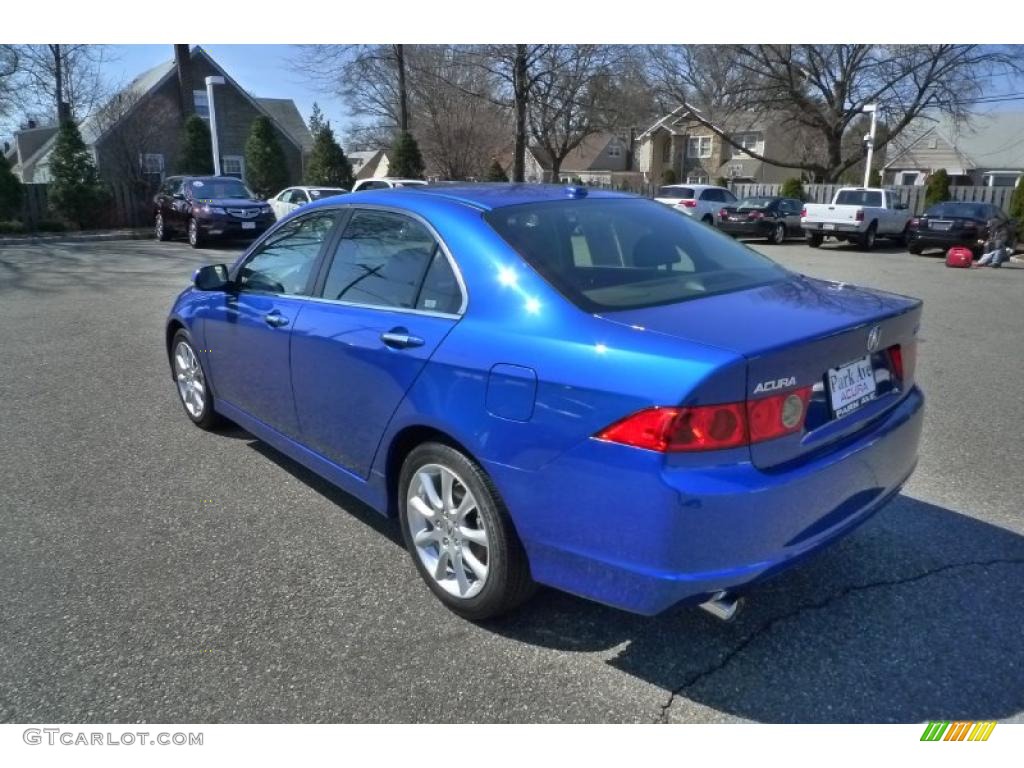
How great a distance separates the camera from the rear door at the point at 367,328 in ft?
9.61

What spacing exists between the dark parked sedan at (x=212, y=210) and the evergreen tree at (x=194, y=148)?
10669mm

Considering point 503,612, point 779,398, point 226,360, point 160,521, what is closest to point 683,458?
point 779,398

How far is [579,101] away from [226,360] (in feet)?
112

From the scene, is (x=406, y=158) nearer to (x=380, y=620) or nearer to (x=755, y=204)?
(x=755, y=204)

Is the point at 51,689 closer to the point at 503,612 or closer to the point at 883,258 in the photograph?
the point at 503,612

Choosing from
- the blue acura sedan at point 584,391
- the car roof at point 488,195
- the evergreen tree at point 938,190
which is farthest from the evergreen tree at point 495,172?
the blue acura sedan at point 584,391

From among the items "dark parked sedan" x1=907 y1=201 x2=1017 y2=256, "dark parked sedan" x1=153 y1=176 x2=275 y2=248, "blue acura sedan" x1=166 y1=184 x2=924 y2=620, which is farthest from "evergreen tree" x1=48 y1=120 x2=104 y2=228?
"dark parked sedan" x1=907 y1=201 x2=1017 y2=256

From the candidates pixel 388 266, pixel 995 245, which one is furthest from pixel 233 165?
pixel 388 266

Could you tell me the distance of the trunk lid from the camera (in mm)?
2285

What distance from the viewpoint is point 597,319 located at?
2.46 m

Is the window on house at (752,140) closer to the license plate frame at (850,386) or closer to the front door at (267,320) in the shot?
the front door at (267,320)

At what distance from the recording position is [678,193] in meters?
23.1

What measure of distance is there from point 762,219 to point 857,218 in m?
2.57

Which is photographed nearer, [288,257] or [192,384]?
[288,257]
